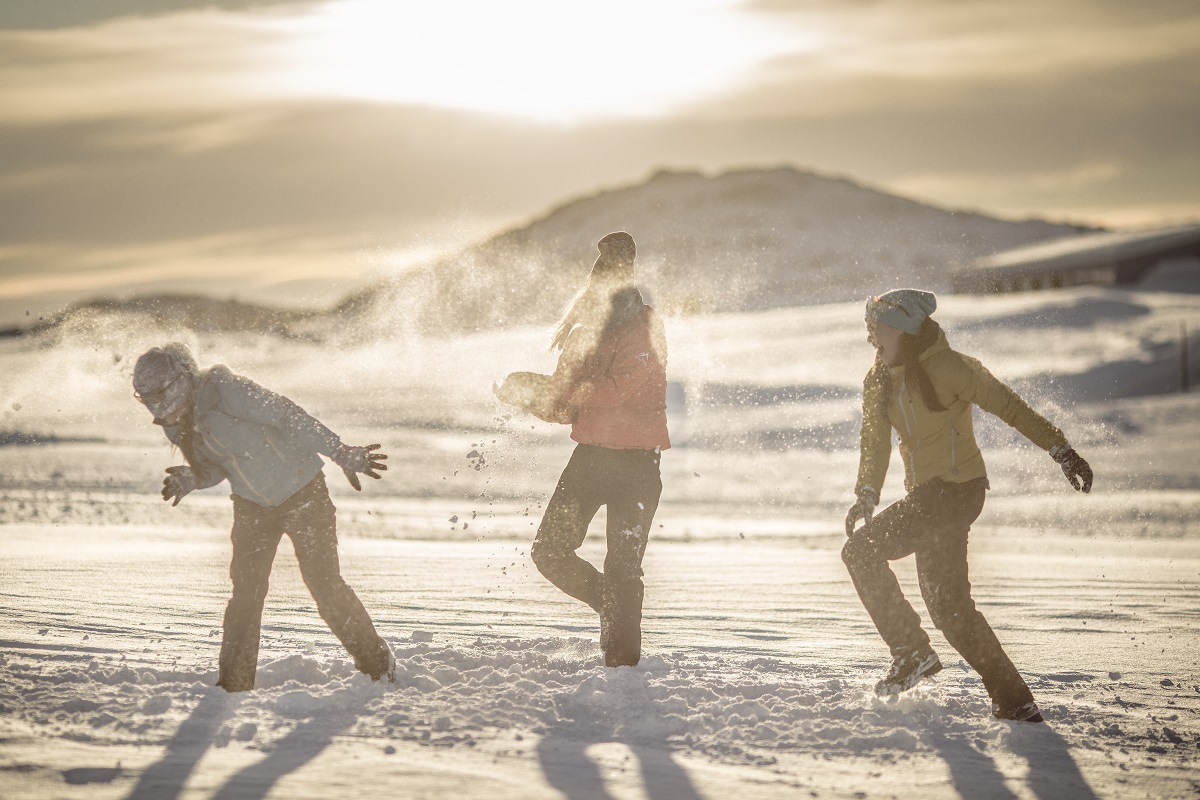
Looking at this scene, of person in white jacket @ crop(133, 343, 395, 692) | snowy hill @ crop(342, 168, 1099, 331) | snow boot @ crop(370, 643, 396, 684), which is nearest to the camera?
person in white jacket @ crop(133, 343, 395, 692)

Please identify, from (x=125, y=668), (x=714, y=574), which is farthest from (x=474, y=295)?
(x=125, y=668)

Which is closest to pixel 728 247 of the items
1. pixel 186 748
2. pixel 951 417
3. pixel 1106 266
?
pixel 1106 266

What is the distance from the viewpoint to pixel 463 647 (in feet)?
19.6

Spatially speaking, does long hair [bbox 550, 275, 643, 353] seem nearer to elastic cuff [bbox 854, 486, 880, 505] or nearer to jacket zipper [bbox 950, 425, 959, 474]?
elastic cuff [bbox 854, 486, 880, 505]

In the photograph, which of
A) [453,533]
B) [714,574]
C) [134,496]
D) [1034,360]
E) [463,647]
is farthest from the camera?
[1034,360]

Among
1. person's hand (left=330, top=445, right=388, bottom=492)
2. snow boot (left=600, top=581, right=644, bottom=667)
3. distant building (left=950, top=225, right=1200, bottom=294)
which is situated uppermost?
distant building (left=950, top=225, right=1200, bottom=294)

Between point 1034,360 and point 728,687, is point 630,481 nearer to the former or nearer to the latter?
point 728,687

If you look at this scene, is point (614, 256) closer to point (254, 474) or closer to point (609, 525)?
point (609, 525)

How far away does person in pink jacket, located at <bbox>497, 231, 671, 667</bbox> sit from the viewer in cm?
520

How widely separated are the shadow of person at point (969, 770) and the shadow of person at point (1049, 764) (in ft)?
0.40

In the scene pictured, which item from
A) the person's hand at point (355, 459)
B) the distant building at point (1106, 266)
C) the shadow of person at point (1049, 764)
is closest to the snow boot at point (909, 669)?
the shadow of person at point (1049, 764)

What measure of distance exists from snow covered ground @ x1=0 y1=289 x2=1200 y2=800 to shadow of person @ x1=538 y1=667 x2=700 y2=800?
0.04 ft

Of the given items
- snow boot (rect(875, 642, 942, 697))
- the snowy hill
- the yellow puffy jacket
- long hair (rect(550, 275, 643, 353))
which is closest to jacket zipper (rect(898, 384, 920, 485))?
the yellow puffy jacket

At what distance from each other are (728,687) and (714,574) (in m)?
3.78
